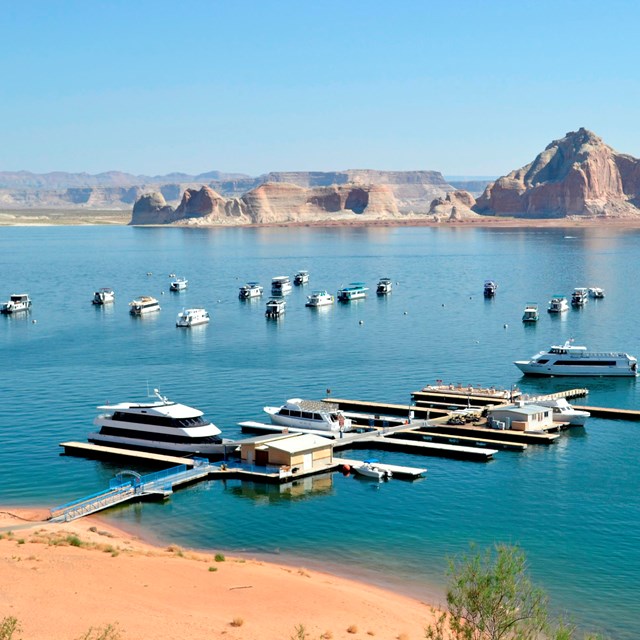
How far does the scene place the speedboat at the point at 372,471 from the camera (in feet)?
197

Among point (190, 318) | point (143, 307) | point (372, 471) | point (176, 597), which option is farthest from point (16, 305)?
point (176, 597)

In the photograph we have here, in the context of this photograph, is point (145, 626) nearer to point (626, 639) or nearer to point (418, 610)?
point (418, 610)

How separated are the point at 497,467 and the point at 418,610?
2422cm

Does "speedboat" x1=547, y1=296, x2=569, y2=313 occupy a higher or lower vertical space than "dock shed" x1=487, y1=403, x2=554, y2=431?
higher

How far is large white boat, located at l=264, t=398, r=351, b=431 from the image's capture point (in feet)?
231

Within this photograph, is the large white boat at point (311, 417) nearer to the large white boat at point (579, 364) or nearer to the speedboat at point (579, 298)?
the large white boat at point (579, 364)

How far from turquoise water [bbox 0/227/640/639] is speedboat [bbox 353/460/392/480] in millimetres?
918

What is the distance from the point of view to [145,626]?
34.8 meters

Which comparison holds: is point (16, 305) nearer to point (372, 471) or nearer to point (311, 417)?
point (311, 417)

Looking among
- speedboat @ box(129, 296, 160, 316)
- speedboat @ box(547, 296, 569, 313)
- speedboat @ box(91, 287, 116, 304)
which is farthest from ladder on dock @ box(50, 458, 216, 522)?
speedboat @ box(91, 287, 116, 304)

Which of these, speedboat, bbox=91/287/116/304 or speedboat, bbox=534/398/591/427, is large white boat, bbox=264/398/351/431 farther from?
speedboat, bbox=91/287/116/304

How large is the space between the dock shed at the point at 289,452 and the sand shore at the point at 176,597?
48.1 feet

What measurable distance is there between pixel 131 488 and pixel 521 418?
2972 centimetres

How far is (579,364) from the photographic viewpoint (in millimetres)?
95562
